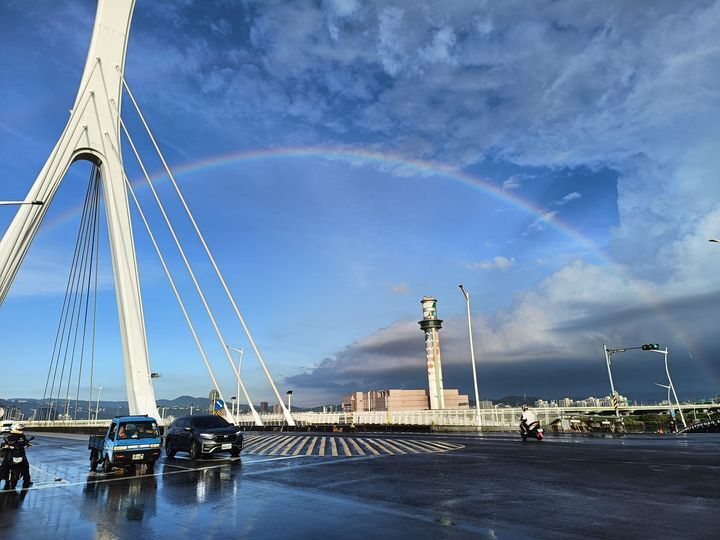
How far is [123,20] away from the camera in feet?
111

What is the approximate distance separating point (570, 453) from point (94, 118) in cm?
3407

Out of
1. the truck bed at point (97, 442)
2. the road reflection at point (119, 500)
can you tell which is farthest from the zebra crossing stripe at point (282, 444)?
the road reflection at point (119, 500)

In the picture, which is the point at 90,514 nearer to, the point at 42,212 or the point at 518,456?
the point at 518,456

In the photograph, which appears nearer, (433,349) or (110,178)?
(110,178)

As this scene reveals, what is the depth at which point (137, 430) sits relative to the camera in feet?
51.3

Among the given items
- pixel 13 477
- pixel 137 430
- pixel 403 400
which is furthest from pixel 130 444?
pixel 403 400

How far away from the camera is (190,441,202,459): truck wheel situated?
1766cm

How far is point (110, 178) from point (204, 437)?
72.0ft

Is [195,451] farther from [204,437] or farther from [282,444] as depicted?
[282,444]

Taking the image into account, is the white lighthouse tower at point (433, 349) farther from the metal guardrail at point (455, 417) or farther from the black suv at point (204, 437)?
the black suv at point (204, 437)

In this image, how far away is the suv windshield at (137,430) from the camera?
15.3 metres

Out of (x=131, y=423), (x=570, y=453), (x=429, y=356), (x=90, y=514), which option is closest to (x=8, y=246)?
(x=131, y=423)

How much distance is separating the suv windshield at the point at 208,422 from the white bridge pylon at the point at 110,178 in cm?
1211

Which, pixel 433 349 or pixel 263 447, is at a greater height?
pixel 433 349
